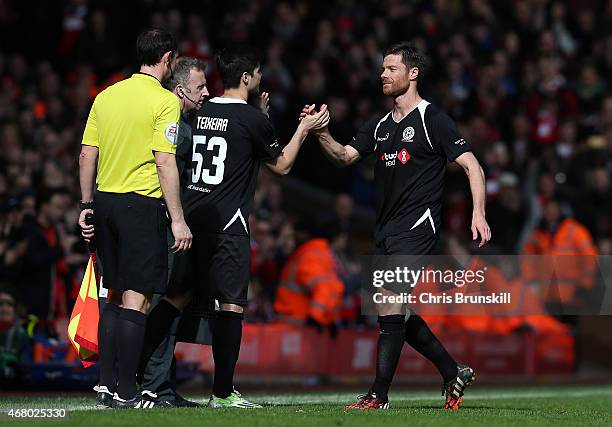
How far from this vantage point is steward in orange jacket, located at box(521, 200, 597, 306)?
16.6 meters

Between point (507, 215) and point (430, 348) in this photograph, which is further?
point (507, 215)

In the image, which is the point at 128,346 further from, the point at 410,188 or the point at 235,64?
the point at 410,188

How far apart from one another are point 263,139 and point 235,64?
561 millimetres

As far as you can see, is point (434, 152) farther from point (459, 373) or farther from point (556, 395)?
point (556, 395)

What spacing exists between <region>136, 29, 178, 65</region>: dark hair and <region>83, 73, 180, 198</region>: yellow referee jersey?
159mm

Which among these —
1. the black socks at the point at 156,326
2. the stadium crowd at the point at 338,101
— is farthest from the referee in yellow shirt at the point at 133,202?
the stadium crowd at the point at 338,101

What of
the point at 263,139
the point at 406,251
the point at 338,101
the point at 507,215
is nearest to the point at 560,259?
the point at 507,215

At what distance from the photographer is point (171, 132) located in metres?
8.38

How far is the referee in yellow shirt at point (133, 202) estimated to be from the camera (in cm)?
837

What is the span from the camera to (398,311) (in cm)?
909

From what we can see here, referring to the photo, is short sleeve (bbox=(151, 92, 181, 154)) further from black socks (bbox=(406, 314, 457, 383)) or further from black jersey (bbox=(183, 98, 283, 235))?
black socks (bbox=(406, 314, 457, 383))

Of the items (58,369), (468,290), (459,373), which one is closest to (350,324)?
(468,290)

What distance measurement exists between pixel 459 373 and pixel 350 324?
6557 mm

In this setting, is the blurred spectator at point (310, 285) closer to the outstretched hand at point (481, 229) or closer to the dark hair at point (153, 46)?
the outstretched hand at point (481, 229)
